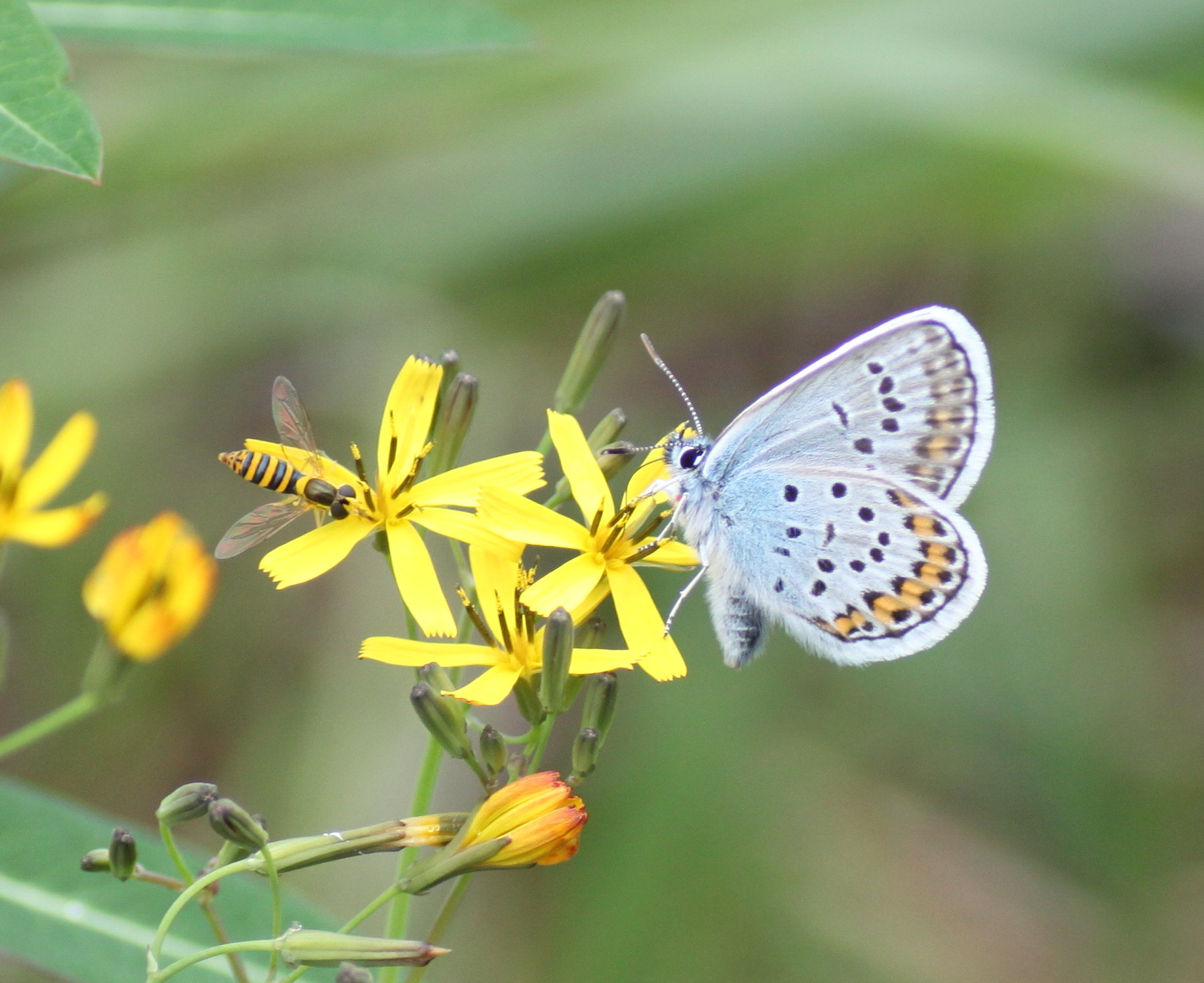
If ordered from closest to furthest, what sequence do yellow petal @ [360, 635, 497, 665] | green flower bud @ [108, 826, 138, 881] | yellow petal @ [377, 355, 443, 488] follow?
green flower bud @ [108, 826, 138, 881] < yellow petal @ [360, 635, 497, 665] < yellow petal @ [377, 355, 443, 488]

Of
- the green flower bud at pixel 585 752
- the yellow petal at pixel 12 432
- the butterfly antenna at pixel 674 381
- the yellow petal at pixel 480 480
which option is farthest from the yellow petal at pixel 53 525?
the butterfly antenna at pixel 674 381

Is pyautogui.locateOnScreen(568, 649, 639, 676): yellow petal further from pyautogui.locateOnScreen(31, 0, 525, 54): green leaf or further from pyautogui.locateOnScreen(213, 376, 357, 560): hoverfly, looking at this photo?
pyautogui.locateOnScreen(31, 0, 525, 54): green leaf

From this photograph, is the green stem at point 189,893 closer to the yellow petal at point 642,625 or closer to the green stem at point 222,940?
the green stem at point 222,940

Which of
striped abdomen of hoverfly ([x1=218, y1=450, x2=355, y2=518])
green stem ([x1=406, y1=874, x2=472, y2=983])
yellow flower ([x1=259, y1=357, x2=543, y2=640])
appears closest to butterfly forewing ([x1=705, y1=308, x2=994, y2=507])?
yellow flower ([x1=259, y1=357, x2=543, y2=640])

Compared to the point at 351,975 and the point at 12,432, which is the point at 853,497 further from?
the point at 12,432

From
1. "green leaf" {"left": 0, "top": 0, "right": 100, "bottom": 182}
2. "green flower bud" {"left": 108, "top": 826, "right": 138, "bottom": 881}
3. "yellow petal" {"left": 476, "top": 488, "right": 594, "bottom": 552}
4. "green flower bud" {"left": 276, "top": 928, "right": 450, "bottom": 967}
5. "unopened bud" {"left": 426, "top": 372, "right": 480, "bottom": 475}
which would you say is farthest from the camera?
"unopened bud" {"left": 426, "top": 372, "right": 480, "bottom": 475}

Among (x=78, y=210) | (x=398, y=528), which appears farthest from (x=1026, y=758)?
(x=78, y=210)

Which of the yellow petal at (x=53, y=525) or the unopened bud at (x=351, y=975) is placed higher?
the yellow petal at (x=53, y=525)
